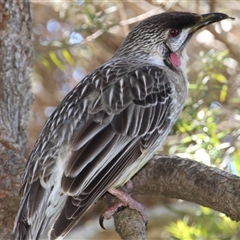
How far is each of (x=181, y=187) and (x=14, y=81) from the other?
151 cm

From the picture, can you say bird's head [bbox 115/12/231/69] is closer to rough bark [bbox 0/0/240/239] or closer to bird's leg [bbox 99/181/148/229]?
rough bark [bbox 0/0/240/239]

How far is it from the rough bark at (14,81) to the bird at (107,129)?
45 centimetres

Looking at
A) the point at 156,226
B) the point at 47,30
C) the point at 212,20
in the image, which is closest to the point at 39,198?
the point at 212,20

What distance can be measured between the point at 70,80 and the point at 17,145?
2.74 meters

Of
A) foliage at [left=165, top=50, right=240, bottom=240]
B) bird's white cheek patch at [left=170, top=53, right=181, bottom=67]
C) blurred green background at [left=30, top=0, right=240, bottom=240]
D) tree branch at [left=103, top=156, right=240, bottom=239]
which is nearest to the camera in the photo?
tree branch at [left=103, top=156, right=240, bottom=239]

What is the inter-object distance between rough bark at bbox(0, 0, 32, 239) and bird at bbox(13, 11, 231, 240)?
45 centimetres

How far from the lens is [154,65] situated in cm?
464

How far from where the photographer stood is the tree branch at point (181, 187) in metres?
3.77

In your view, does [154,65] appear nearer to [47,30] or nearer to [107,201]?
[107,201]

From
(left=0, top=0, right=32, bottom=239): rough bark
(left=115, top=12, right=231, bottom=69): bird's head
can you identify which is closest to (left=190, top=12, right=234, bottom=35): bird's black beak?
(left=115, top=12, right=231, bottom=69): bird's head

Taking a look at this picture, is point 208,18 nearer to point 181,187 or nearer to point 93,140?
point 181,187

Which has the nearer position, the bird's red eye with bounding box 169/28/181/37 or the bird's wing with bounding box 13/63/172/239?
the bird's wing with bounding box 13/63/172/239

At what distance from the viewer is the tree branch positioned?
12.4 feet

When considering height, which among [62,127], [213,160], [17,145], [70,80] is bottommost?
[70,80]
